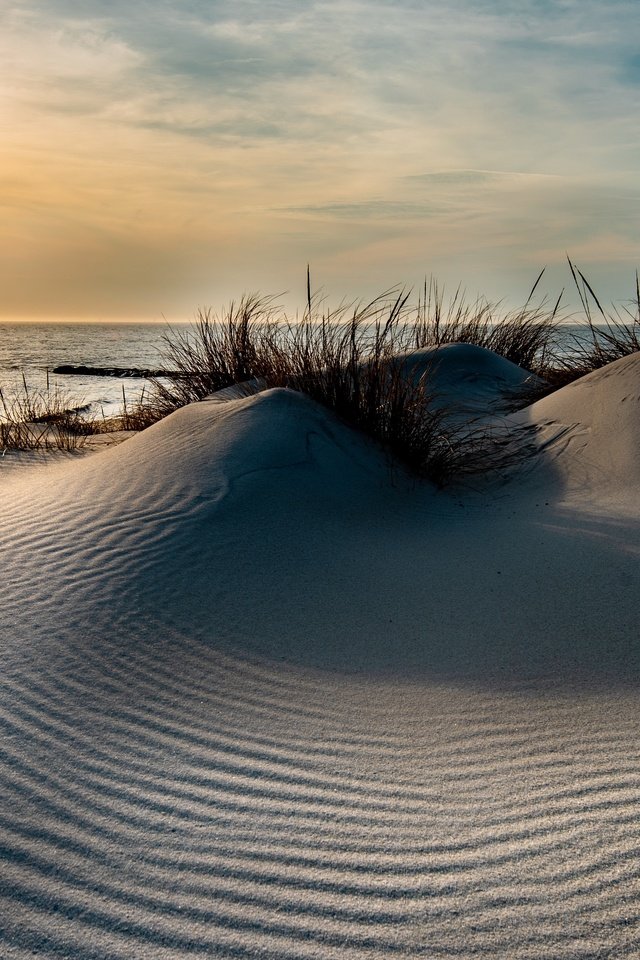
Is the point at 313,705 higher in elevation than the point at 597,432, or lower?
lower

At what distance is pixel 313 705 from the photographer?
262 centimetres

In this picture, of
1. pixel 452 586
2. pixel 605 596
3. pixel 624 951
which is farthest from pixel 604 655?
pixel 624 951

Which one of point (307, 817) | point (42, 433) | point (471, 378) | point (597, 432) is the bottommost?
point (307, 817)

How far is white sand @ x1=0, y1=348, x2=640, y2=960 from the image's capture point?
171 centimetres

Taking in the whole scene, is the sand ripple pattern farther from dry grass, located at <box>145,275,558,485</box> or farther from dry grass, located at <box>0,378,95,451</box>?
dry grass, located at <box>0,378,95,451</box>

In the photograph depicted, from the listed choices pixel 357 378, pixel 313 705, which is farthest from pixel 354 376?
pixel 313 705

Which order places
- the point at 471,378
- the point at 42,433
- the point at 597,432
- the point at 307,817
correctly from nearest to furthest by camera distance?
1. the point at 307,817
2. the point at 597,432
3. the point at 471,378
4. the point at 42,433

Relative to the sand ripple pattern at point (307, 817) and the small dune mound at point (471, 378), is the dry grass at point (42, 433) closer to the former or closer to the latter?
the small dune mound at point (471, 378)

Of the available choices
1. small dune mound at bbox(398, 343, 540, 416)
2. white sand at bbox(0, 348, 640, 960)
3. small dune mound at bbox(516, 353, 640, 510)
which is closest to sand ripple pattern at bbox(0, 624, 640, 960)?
white sand at bbox(0, 348, 640, 960)

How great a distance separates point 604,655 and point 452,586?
809mm

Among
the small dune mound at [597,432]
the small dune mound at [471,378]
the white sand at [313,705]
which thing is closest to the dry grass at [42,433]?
the white sand at [313,705]

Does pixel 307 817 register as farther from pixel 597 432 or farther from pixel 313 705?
pixel 597 432

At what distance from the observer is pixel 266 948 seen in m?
1.61

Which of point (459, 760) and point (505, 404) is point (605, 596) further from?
point (505, 404)
